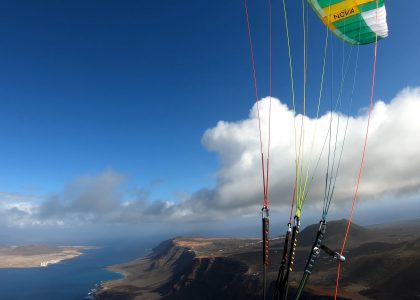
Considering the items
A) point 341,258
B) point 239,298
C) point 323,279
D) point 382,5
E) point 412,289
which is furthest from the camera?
point 239,298

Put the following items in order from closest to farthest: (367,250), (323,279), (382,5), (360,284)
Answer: (382,5), (360,284), (323,279), (367,250)

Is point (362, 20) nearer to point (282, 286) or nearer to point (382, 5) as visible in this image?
point (382, 5)

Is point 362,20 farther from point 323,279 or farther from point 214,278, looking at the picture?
point 214,278

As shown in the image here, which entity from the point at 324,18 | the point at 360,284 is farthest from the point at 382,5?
the point at 360,284

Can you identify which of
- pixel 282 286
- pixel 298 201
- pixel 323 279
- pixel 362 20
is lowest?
pixel 323 279

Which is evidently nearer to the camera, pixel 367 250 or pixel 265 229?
pixel 265 229

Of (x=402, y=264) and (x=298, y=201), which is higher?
(x=298, y=201)

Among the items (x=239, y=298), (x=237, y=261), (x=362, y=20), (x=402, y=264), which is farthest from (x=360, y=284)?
(x=362, y=20)
